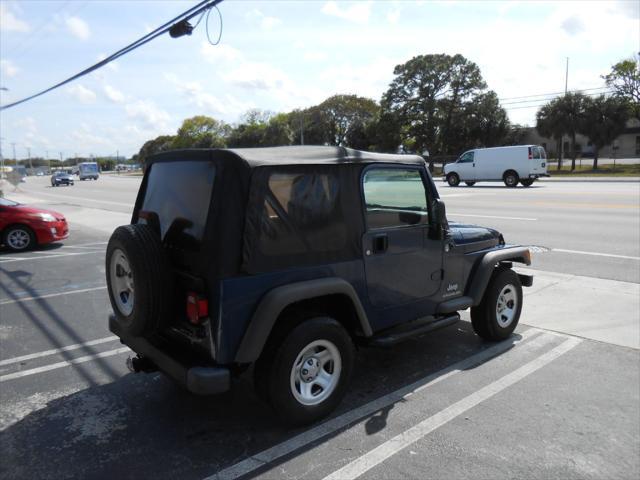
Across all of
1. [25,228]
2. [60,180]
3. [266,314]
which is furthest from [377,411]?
[60,180]

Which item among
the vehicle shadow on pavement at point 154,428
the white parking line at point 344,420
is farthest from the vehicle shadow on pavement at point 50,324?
the white parking line at point 344,420

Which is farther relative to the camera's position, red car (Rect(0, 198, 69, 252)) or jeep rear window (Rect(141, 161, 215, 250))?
red car (Rect(0, 198, 69, 252))

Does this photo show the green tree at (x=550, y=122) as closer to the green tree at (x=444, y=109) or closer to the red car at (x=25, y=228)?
the green tree at (x=444, y=109)

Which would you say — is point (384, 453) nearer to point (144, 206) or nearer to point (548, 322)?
point (144, 206)

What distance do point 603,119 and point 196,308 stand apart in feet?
172

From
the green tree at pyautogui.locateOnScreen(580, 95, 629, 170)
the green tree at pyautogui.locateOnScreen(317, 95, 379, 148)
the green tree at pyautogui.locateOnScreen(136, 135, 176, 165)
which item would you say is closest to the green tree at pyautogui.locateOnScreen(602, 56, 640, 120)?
the green tree at pyautogui.locateOnScreen(580, 95, 629, 170)

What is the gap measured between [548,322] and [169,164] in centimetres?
428

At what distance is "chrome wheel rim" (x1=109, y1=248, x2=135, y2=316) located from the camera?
3.44 metres

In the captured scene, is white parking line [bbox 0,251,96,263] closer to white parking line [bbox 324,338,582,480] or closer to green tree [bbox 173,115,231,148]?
white parking line [bbox 324,338,582,480]

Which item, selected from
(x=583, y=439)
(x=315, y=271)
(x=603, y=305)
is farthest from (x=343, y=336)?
(x=603, y=305)

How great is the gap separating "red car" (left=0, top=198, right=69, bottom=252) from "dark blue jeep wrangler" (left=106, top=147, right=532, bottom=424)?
839cm

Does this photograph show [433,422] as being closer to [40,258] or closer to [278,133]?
[40,258]

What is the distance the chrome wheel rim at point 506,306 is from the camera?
491 centimetres

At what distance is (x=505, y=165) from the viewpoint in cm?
2738
